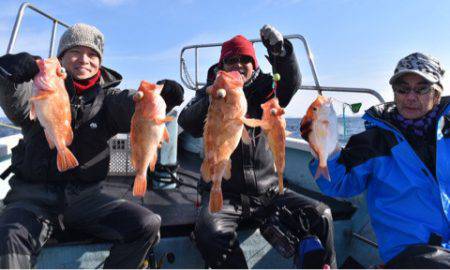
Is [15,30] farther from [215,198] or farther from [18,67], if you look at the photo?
[215,198]

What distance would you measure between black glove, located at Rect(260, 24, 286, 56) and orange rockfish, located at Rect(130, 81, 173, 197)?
1139mm

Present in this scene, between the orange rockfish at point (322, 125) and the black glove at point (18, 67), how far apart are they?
7.43 ft

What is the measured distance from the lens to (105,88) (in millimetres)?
3812

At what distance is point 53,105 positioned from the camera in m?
2.78

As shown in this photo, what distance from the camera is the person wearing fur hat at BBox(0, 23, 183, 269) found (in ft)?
10.1

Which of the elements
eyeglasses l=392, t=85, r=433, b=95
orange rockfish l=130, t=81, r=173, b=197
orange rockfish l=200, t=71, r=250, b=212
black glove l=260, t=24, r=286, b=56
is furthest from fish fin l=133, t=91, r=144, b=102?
eyeglasses l=392, t=85, r=433, b=95

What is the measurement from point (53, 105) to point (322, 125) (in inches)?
86.5

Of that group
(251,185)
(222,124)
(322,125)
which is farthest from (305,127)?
(251,185)

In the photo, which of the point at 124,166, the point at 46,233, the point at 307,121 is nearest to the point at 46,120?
the point at 46,233

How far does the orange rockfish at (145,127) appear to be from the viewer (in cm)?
278

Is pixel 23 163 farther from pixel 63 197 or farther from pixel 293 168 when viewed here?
pixel 293 168

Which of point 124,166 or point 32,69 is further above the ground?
point 32,69

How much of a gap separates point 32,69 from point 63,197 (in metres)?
1.28

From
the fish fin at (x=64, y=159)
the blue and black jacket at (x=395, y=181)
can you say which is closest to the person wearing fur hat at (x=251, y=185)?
the blue and black jacket at (x=395, y=181)
